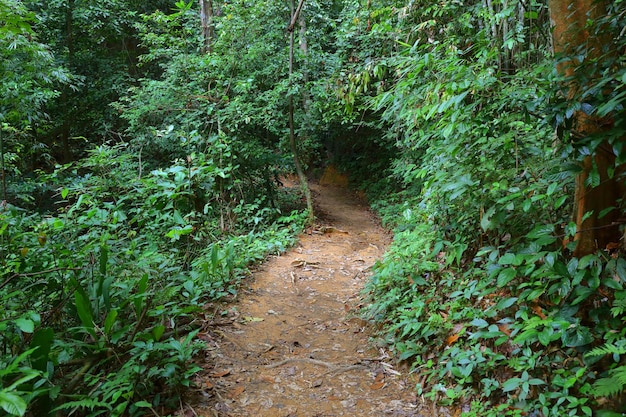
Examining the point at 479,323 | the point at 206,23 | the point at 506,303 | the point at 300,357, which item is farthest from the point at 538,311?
the point at 206,23

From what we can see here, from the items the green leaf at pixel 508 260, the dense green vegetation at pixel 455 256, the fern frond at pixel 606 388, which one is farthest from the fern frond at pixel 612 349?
the green leaf at pixel 508 260

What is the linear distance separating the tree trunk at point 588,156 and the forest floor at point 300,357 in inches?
64.6

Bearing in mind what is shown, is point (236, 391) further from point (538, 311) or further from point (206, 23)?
point (206, 23)

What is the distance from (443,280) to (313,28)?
8.67 m

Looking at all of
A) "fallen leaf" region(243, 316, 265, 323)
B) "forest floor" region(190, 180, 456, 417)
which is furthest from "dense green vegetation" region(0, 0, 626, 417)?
"fallen leaf" region(243, 316, 265, 323)

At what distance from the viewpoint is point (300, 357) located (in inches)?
153

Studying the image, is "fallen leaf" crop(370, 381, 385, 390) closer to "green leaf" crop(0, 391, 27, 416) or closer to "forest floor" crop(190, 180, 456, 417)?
"forest floor" crop(190, 180, 456, 417)

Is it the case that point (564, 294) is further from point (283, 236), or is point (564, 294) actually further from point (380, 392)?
point (283, 236)

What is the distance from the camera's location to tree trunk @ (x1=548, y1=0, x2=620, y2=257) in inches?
99.3

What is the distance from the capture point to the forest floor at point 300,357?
3.10 meters

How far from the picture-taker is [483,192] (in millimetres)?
3762

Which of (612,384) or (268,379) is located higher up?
(612,384)

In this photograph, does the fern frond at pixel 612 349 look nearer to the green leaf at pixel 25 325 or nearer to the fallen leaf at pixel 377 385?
the fallen leaf at pixel 377 385

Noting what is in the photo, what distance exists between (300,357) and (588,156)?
2915 mm
